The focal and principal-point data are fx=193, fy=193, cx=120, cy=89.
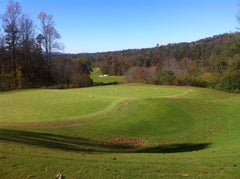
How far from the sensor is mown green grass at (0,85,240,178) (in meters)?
4.96

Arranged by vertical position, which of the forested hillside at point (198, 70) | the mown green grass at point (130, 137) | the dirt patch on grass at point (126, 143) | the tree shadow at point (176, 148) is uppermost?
the forested hillside at point (198, 70)

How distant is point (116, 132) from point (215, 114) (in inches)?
359

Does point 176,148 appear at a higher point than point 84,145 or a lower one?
lower

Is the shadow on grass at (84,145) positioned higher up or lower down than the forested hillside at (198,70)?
lower down

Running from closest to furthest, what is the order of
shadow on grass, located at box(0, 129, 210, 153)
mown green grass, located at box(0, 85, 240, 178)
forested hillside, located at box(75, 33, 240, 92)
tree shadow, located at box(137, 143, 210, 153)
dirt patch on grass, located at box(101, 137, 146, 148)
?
mown green grass, located at box(0, 85, 240, 178) → shadow on grass, located at box(0, 129, 210, 153) → tree shadow, located at box(137, 143, 210, 153) → dirt patch on grass, located at box(101, 137, 146, 148) → forested hillside, located at box(75, 33, 240, 92)

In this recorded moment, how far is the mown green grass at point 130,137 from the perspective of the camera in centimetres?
496

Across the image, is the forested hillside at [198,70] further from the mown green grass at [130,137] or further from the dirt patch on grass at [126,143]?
the dirt patch on grass at [126,143]

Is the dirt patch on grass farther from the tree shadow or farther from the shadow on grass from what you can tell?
the tree shadow

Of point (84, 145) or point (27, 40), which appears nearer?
point (84, 145)

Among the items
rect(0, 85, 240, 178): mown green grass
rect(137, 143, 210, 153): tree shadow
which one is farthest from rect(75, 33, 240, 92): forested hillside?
rect(137, 143, 210, 153): tree shadow

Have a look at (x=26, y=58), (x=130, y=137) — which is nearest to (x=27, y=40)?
(x=26, y=58)

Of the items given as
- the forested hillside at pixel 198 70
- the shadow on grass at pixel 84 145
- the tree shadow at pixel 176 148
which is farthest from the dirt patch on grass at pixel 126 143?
the forested hillside at pixel 198 70

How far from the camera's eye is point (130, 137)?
1159 cm

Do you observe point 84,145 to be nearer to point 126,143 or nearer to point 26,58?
point 126,143
